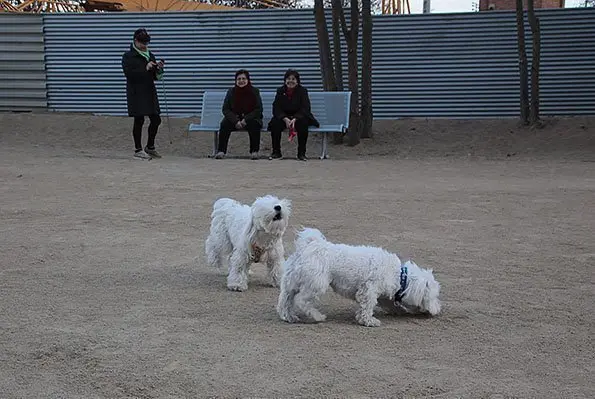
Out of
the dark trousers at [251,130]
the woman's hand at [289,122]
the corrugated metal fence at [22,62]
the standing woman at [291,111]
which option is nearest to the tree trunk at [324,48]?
the standing woman at [291,111]

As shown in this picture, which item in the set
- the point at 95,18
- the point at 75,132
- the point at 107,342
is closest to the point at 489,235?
the point at 107,342

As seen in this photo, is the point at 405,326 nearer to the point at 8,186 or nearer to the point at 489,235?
the point at 489,235

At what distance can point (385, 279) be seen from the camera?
4.40 metres

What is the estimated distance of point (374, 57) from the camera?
16.5m

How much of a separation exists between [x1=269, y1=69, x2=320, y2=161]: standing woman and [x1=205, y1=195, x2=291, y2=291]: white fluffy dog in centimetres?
793

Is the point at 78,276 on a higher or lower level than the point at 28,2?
lower

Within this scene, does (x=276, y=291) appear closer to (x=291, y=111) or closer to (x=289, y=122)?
(x=289, y=122)

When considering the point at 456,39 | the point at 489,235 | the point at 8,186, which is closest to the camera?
the point at 489,235

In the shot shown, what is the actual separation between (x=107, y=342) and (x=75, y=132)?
42.1ft

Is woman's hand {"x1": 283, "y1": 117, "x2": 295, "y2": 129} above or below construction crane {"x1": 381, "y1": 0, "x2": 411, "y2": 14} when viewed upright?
below

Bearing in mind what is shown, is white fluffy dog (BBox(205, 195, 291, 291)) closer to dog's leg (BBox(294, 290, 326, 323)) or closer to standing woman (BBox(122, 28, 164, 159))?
dog's leg (BBox(294, 290, 326, 323))

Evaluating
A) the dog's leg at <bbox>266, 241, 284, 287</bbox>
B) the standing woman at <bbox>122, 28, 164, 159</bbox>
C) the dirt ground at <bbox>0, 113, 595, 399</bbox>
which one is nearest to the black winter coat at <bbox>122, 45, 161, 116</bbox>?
the standing woman at <bbox>122, 28, 164, 159</bbox>

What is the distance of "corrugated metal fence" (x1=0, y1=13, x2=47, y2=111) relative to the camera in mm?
17797

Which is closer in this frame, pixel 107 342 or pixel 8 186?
pixel 107 342
